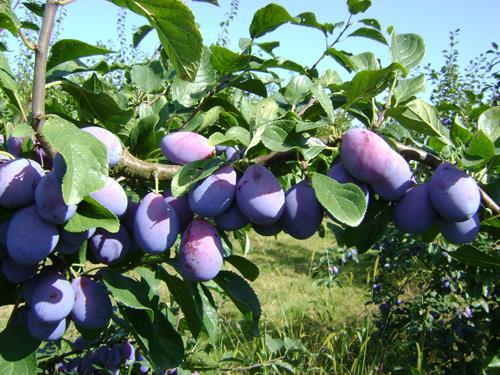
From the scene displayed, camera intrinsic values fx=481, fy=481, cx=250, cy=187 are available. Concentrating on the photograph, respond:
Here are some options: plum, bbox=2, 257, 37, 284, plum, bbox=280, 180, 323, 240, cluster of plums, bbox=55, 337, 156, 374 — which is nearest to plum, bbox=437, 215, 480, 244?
plum, bbox=280, 180, 323, 240

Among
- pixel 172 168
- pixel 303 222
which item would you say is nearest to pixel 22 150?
pixel 172 168

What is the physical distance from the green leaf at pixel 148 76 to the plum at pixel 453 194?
0.65 metres

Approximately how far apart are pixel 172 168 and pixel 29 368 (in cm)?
41

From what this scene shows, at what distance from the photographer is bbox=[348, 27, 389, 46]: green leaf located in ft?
3.43

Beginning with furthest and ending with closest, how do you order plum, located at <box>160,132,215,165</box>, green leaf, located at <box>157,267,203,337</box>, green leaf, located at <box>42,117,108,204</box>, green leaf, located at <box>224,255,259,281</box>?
green leaf, located at <box>224,255,259,281</box>
green leaf, located at <box>157,267,203,337</box>
plum, located at <box>160,132,215,165</box>
green leaf, located at <box>42,117,108,204</box>

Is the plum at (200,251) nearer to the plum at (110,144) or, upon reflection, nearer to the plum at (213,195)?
the plum at (213,195)

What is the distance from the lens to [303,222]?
2.36 feet

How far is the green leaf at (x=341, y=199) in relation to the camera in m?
0.63

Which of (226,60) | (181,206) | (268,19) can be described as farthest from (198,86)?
(181,206)

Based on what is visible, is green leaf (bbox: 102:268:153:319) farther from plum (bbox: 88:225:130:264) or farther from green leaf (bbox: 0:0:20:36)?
green leaf (bbox: 0:0:20:36)

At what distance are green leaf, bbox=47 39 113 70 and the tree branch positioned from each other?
0.15 m

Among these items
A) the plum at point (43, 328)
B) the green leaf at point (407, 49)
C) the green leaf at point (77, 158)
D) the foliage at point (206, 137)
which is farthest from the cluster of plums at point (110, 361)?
the green leaf at point (407, 49)

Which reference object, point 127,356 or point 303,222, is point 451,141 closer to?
point 303,222

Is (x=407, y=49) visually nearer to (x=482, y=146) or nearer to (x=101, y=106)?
(x=482, y=146)
